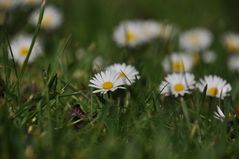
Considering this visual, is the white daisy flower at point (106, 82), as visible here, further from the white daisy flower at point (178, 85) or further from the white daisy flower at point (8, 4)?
the white daisy flower at point (8, 4)

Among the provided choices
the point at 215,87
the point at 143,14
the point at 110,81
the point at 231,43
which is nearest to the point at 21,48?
the point at 110,81

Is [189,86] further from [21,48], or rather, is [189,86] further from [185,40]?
[185,40]

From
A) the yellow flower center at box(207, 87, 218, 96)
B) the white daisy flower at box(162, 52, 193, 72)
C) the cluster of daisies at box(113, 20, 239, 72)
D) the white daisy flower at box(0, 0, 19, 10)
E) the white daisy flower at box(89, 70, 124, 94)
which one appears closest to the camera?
the white daisy flower at box(89, 70, 124, 94)

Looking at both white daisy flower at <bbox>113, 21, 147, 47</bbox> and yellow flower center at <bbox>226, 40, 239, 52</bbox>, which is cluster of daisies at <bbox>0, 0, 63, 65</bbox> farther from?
yellow flower center at <bbox>226, 40, 239, 52</bbox>

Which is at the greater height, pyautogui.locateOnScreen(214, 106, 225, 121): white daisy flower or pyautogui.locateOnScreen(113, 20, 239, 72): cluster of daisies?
pyautogui.locateOnScreen(113, 20, 239, 72): cluster of daisies

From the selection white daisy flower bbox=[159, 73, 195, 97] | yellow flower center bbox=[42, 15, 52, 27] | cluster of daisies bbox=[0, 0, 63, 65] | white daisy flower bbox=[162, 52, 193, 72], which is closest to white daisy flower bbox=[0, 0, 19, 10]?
cluster of daisies bbox=[0, 0, 63, 65]

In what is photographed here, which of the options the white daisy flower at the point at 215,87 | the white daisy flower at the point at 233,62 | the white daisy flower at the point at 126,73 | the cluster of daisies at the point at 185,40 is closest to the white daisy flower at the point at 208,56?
the cluster of daisies at the point at 185,40

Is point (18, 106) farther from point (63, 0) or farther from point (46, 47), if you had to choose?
point (63, 0)
